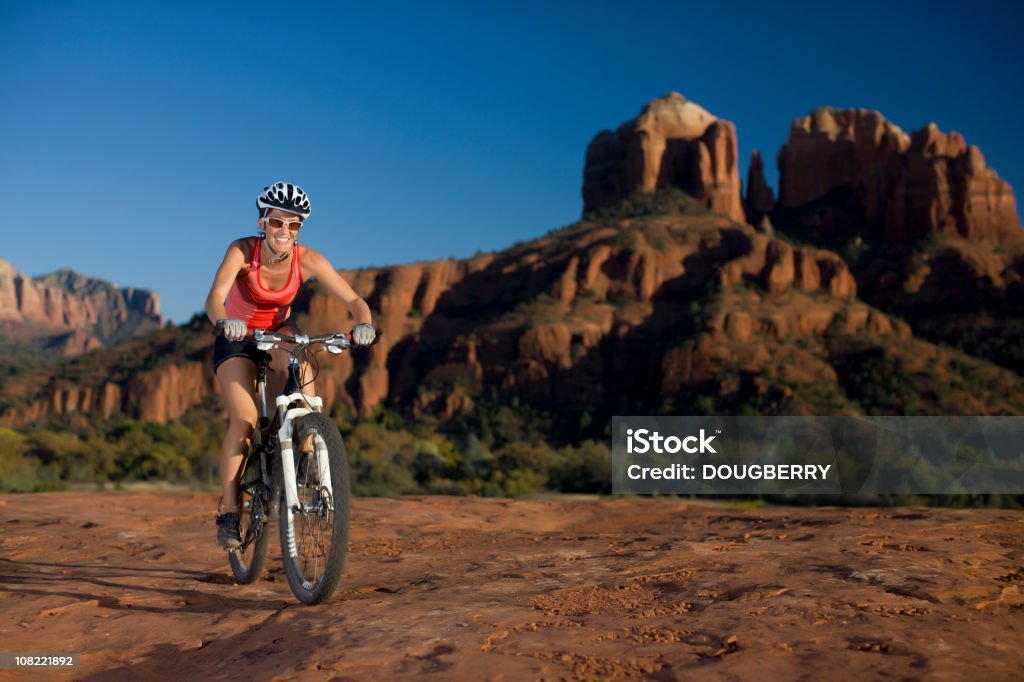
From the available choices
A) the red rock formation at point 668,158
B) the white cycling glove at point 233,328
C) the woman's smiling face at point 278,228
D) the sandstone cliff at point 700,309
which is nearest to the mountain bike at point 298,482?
the white cycling glove at point 233,328

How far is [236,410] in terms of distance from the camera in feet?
18.5

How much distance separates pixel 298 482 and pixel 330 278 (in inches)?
A: 53.9

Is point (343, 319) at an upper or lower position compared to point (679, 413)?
upper

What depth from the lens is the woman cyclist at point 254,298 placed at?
548cm

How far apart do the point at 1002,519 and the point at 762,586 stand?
348 centimetres

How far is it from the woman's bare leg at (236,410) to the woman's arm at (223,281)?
15.4 inches

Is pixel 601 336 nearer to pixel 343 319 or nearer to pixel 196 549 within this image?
pixel 343 319

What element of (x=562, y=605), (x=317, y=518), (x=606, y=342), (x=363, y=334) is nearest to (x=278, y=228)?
(x=363, y=334)

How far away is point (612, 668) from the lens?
11.5 ft

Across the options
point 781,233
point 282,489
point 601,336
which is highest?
point 781,233

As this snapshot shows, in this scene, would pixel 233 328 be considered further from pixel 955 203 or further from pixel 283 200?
pixel 955 203

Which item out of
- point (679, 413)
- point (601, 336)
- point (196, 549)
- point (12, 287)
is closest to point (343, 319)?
point (601, 336)

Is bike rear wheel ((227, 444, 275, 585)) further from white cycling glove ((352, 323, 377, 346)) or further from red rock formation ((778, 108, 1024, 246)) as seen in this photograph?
red rock formation ((778, 108, 1024, 246))

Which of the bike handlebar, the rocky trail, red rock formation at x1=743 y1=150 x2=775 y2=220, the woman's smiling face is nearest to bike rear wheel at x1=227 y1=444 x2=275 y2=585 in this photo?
the rocky trail
